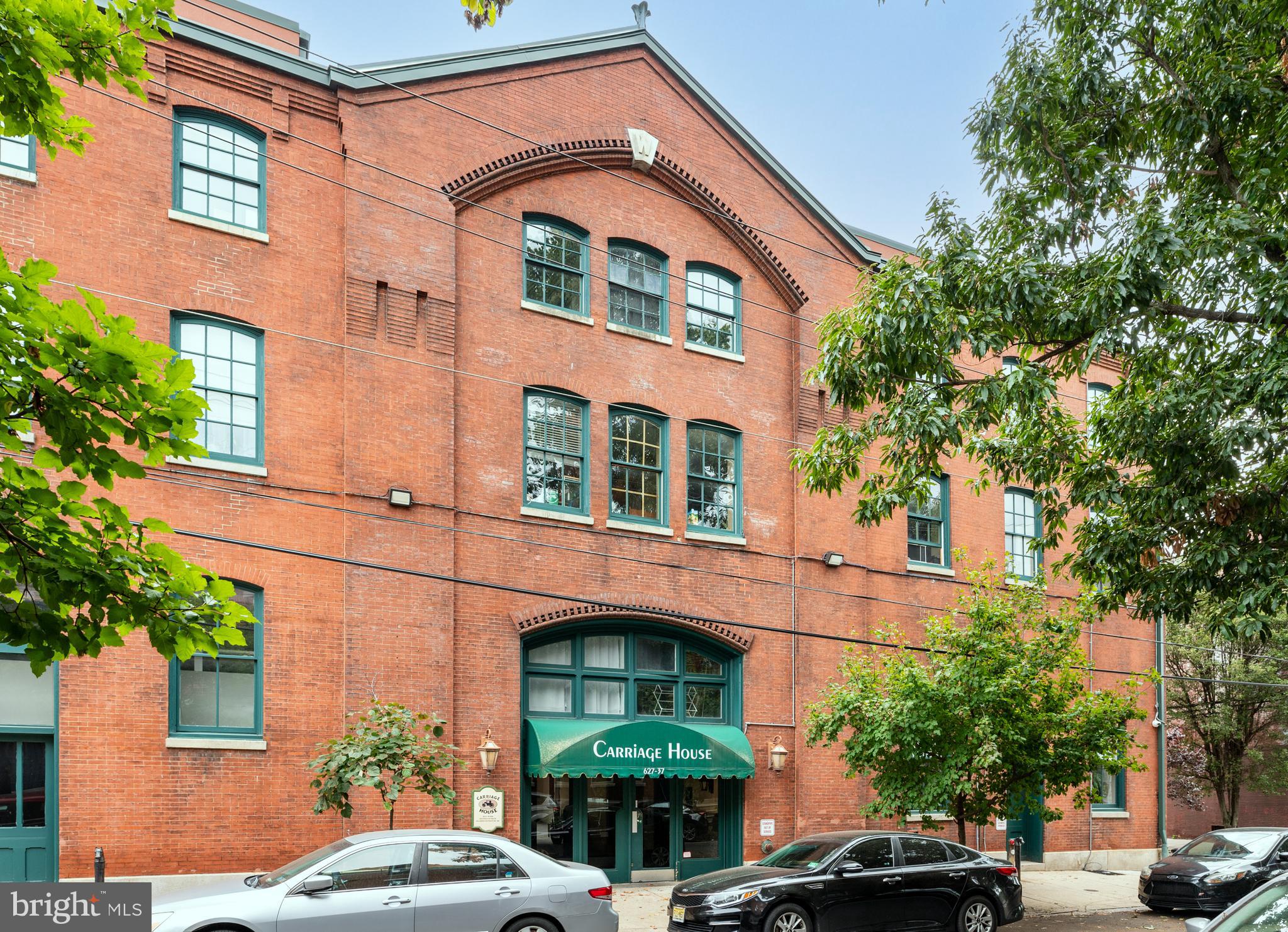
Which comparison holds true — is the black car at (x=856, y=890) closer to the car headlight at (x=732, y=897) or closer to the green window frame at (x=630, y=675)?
the car headlight at (x=732, y=897)

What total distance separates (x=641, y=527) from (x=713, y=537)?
157cm

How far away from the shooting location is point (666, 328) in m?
21.7

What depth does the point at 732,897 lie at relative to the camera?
1362 cm

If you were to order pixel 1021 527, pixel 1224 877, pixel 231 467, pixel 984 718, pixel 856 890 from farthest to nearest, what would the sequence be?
pixel 1021 527, pixel 1224 877, pixel 231 467, pixel 984 718, pixel 856 890

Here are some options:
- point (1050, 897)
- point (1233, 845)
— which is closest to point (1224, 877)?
point (1233, 845)

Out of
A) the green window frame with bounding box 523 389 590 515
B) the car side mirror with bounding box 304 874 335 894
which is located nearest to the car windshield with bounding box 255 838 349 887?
the car side mirror with bounding box 304 874 335 894

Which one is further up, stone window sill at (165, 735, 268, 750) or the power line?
the power line

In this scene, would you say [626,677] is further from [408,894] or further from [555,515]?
[408,894]

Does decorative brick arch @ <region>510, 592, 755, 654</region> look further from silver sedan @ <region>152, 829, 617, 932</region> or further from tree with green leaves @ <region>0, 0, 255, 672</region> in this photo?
tree with green leaves @ <region>0, 0, 255, 672</region>

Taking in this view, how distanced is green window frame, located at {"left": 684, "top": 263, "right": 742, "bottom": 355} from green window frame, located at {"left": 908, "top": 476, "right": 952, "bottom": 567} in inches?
211

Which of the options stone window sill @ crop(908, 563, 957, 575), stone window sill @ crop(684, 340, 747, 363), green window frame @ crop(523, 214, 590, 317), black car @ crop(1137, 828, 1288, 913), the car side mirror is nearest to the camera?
the car side mirror

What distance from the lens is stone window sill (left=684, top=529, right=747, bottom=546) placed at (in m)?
21.1

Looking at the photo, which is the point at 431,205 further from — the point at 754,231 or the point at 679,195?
the point at 754,231

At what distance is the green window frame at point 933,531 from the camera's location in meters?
24.6
